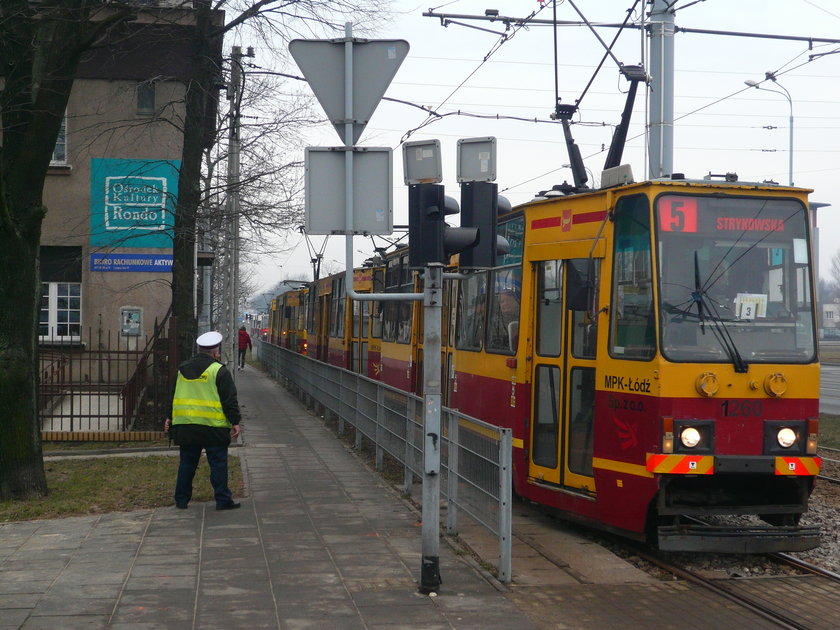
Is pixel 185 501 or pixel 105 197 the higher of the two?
pixel 105 197

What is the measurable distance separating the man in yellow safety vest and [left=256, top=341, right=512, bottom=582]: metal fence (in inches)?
76.5

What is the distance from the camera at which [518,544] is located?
8.78 metres

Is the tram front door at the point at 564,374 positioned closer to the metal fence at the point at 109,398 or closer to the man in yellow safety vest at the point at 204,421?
the man in yellow safety vest at the point at 204,421

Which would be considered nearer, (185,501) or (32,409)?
(185,501)

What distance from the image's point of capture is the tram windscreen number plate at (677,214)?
27.2 ft

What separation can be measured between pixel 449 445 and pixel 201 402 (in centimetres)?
251

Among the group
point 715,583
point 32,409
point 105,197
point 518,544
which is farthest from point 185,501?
point 105,197

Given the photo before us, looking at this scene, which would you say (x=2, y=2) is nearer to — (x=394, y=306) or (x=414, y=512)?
(x=414, y=512)

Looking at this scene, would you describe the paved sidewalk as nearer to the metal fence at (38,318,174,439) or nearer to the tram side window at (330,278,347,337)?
the metal fence at (38,318,174,439)

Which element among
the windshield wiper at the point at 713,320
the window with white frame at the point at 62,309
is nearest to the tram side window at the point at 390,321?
the window with white frame at the point at 62,309

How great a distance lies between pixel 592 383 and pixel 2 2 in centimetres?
705

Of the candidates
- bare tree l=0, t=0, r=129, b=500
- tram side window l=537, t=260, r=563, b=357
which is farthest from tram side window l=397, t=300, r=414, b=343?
bare tree l=0, t=0, r=129, b=500

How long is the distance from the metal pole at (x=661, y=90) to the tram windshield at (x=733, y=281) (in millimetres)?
5476

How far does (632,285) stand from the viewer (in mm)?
8453
